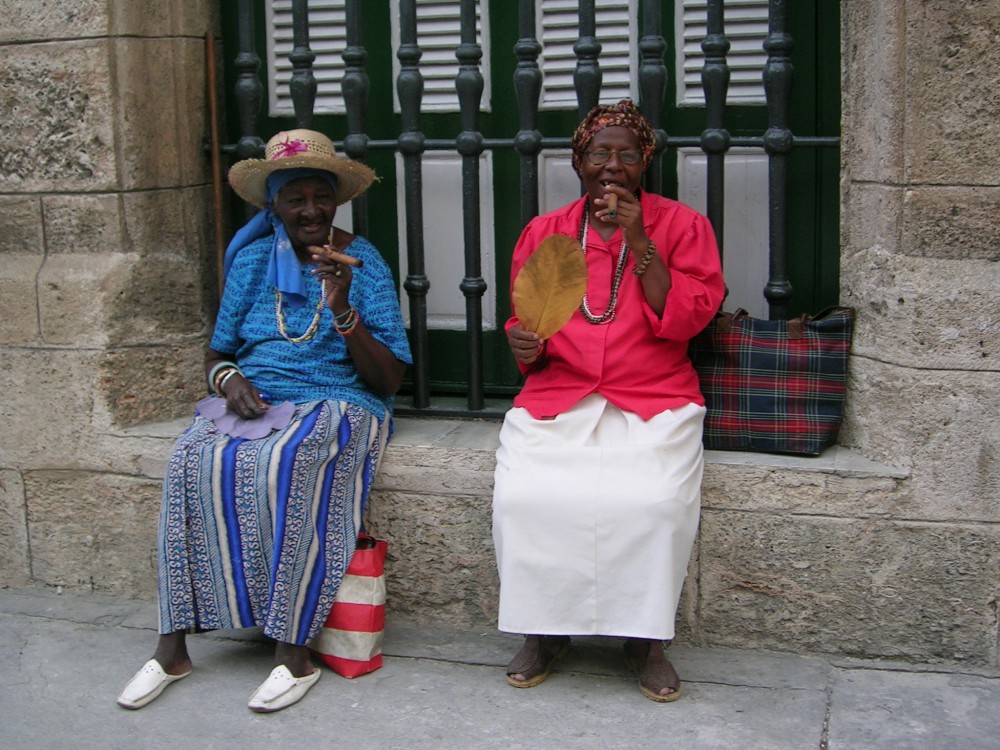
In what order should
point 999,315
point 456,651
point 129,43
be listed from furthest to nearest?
point 129,43 < point 456,651 < point 999,315

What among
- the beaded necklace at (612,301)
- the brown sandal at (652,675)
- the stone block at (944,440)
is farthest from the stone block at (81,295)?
the stone block at (944,440)

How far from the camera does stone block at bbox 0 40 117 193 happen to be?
13.2ft

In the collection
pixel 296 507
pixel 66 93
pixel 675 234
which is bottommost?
pixel 296 507

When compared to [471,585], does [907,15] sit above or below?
above

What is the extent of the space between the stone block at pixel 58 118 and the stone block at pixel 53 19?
0.03 metres

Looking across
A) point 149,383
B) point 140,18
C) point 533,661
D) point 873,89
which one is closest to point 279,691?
point 533,661

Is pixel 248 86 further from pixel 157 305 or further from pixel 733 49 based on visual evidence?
pixel 733 49

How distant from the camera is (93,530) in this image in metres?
4.21

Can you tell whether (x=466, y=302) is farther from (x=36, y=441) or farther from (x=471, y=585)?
(x=36, y=441)

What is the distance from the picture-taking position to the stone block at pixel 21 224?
414 cm

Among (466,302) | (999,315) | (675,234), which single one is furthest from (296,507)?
(999,315)

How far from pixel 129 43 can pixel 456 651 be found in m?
2.04

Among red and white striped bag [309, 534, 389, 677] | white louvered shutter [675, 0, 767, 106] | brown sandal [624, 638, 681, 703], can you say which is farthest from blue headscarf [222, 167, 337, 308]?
brown sandal [624, 638, 681, 703]

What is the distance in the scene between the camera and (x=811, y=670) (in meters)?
3.56
